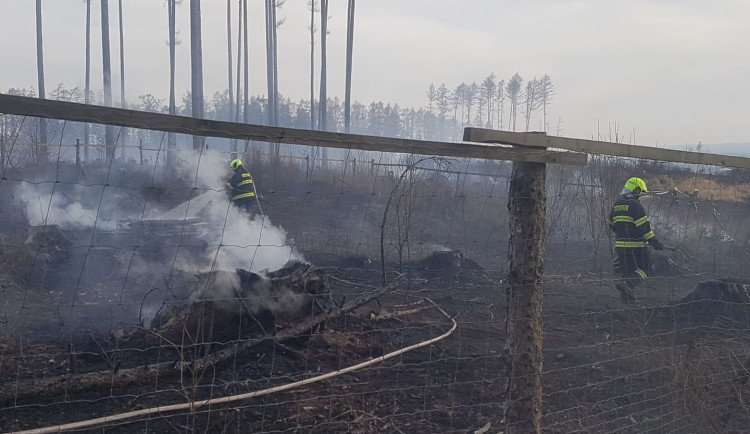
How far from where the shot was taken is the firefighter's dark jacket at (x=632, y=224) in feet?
25.9

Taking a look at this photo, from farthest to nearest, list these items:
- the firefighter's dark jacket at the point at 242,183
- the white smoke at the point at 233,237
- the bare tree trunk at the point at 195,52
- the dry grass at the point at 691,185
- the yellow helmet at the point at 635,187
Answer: the bare tree trunk at the point at 195,52, the firefighter's dark jacket at the point at 242,183, the dry grass at the point at 691,185, the white smoke at the point at 233,237, the yellow helmet at the point at 635,187

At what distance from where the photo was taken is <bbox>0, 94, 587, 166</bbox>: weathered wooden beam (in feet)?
6.95

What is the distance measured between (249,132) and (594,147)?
198 cm

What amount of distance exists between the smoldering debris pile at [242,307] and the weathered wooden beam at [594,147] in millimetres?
3197

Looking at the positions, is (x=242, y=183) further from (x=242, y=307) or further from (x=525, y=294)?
(x=525, y=294)

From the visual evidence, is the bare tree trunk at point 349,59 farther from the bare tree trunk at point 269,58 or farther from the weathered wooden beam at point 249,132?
the weathered wooden beam at point 249,132

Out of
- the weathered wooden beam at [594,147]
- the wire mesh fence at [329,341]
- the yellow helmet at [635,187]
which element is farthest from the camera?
the yellow helmet at [635,187]

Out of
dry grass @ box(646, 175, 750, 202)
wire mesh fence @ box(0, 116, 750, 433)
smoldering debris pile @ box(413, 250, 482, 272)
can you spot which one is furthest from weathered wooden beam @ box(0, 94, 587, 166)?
smoldering debris pile @ box(413, 250, 482, 272)

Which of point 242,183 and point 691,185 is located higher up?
point 691,185

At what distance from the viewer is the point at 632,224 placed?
797 centimetres

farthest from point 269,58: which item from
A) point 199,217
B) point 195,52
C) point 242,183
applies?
point 242,183

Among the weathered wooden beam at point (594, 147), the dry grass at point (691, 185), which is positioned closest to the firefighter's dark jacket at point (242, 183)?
the dry grass at point (691, 185)

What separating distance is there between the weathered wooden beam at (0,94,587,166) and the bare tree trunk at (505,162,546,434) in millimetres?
156

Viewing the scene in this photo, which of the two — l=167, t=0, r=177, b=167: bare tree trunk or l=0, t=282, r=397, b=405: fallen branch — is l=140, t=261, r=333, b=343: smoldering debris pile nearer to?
l=0, t=282, r=397, b=405: fallen branch
